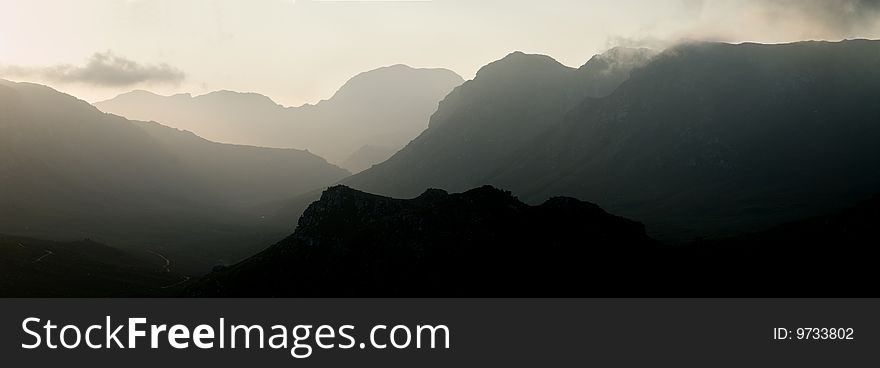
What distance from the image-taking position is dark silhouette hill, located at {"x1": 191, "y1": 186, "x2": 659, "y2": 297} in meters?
94.9

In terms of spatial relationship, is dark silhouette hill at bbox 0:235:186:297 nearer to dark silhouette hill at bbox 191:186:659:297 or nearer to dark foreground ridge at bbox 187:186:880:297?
dark silhouette hill at bbox 191:186:659:297

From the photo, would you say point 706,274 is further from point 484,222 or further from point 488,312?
point 488,312

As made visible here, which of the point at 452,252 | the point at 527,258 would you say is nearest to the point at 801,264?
the point at 527,258

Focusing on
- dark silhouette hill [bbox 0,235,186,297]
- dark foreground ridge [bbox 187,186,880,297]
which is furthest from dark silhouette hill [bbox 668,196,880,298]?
dark silhouette hill [bbox 0,235,186,297]

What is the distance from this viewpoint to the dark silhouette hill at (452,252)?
311ft

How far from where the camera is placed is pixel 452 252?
100250 mm

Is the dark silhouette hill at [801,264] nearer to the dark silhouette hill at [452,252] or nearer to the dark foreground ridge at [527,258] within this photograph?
the dark foreground ridge at [527,258]

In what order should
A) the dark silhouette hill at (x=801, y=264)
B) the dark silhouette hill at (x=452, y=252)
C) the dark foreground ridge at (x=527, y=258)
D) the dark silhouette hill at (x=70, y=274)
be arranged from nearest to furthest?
the dark silhouette hill at (x=801, y=264)
the dark foreground ridge at (x=527, y=258)
the dark silhouette hill at (x=452, y=252)
the dark silhouette hill at (x=70, y=274)

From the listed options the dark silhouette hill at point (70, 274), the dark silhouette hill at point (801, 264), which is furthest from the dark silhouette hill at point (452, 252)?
the dark silhouette hill at point (70, 274)

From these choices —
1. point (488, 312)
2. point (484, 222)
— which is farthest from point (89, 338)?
point (484, 222)

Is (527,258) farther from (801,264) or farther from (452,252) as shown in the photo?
(801,264)

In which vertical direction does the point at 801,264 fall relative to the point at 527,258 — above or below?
below

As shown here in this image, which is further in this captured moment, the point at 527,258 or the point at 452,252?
the point at 452,252

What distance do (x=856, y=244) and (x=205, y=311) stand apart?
322 feet
